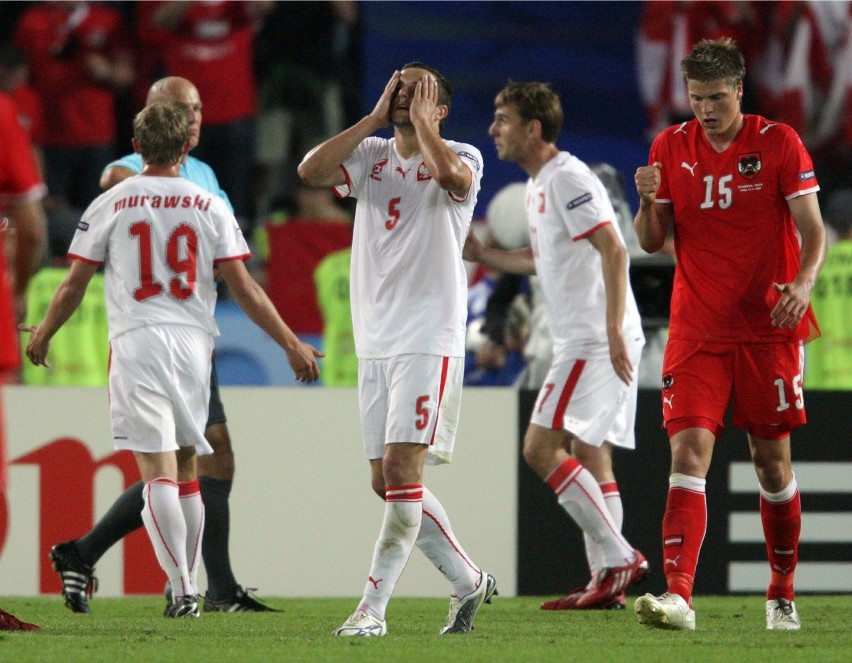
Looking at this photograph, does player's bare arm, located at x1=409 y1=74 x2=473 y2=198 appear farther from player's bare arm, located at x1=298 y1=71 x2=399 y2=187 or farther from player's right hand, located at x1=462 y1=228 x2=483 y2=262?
player's right hand, located at x1=462 y1=228 x2=483 y2=262

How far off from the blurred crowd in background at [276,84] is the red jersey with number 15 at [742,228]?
539cm

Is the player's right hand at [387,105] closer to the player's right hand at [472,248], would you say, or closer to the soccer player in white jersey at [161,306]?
the soccer player in white jersey at [161,306]

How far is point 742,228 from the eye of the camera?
17.0 ft

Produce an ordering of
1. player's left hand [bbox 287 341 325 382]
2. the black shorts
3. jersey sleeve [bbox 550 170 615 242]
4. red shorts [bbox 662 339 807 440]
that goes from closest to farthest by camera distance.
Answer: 1. red shorts [bbox 662 339 807 440]
2. player's left hand [bbox 287 341 325 382]
3. the black shorts
4. jersey sleeve [bbox 550 170 615 242]

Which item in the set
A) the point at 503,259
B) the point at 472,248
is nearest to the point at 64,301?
the point at 472,248

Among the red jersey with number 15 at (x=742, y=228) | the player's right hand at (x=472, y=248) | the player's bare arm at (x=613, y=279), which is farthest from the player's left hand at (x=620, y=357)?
the red jersey with number 15 at (x=742, y=228)

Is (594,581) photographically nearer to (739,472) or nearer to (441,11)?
(739,472)

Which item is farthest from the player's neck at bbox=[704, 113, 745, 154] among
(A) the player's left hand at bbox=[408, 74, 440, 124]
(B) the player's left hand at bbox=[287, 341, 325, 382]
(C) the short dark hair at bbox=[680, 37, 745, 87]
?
(B) the player's left hand at bbox=[287, 341, 325, 382]

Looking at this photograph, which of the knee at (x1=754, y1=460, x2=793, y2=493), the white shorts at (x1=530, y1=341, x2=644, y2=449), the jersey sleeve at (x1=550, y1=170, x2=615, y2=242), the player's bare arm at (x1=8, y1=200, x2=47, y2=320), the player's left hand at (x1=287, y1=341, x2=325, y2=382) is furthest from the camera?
the white shorts at (x1=530, y1=341, x2=644, y2=449)

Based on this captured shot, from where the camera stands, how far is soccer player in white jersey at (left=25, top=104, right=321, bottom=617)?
18.1ft

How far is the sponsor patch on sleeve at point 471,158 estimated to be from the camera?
510cm

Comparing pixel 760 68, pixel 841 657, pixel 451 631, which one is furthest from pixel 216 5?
pixel 841 657

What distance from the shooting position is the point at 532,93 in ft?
21.7

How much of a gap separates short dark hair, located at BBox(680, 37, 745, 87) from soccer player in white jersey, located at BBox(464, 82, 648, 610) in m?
1.31
